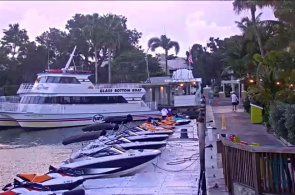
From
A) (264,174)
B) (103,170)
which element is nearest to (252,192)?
(264,174)

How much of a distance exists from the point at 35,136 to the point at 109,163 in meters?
20.4

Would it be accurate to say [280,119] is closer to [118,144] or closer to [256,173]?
[118,144]

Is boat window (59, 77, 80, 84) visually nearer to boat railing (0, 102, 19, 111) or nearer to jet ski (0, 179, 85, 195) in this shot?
boat railing (0, 102, 19, 111)

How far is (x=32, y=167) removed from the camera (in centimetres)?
1992

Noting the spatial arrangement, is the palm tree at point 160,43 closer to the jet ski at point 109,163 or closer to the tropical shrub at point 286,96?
the tropical shrub at point 286,96

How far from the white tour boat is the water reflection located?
3.48ft

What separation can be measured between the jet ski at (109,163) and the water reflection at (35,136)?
13.9 m

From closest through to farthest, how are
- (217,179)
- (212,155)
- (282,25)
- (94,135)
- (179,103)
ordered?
1. (217,179)
2. (212,155)
3. (94,135)
4. (282,25)
5. (179,103)

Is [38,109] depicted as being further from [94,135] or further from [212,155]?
[212,155]

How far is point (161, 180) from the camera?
14.8m

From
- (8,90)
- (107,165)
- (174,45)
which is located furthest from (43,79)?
(174,45)

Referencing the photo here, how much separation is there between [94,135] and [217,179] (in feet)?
29.1

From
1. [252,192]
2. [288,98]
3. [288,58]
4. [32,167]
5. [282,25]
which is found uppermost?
[282,25]

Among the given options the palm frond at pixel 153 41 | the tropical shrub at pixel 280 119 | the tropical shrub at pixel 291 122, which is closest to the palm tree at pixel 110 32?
the palm frond at pixel 153 41
